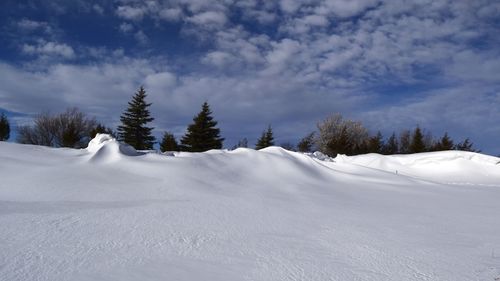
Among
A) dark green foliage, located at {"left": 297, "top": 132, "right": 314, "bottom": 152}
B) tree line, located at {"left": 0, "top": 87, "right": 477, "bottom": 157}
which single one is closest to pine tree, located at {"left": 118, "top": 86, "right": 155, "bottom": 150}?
tree line, located at {"left": 0, "top": 87, "right": 477, "bottom": 157}

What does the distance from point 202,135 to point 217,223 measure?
24.9 m

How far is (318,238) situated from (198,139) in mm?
25384

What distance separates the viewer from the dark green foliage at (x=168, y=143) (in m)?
31.5

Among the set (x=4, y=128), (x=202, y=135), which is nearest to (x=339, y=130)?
(x=202, y=135)

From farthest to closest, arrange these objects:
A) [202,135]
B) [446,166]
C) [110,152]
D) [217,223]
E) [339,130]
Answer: [339,130], [202,135], [446,166], [110,152], [217,223]

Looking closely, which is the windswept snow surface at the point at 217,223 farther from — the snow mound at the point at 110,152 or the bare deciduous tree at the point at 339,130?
the bare deciduous tree at the point at 339,130

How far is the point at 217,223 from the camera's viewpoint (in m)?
3.72

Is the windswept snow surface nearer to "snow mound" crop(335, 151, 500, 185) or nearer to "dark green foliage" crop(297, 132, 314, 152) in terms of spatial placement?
"snow mound" crop(335, 151, 500, 185)

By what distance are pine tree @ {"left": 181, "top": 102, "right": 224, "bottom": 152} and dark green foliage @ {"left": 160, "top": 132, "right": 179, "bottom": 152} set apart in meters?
2.56

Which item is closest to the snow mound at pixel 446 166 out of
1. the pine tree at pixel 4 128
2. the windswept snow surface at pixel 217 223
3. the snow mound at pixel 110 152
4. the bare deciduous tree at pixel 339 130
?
the windswept snow surface at pixel 217 223

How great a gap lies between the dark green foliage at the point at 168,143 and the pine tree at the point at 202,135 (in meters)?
2.56

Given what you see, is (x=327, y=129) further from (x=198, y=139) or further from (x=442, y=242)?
(x=442, y=242)

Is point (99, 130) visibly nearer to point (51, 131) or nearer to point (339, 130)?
point (51, 131)

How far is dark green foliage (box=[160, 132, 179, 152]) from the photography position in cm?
3150
